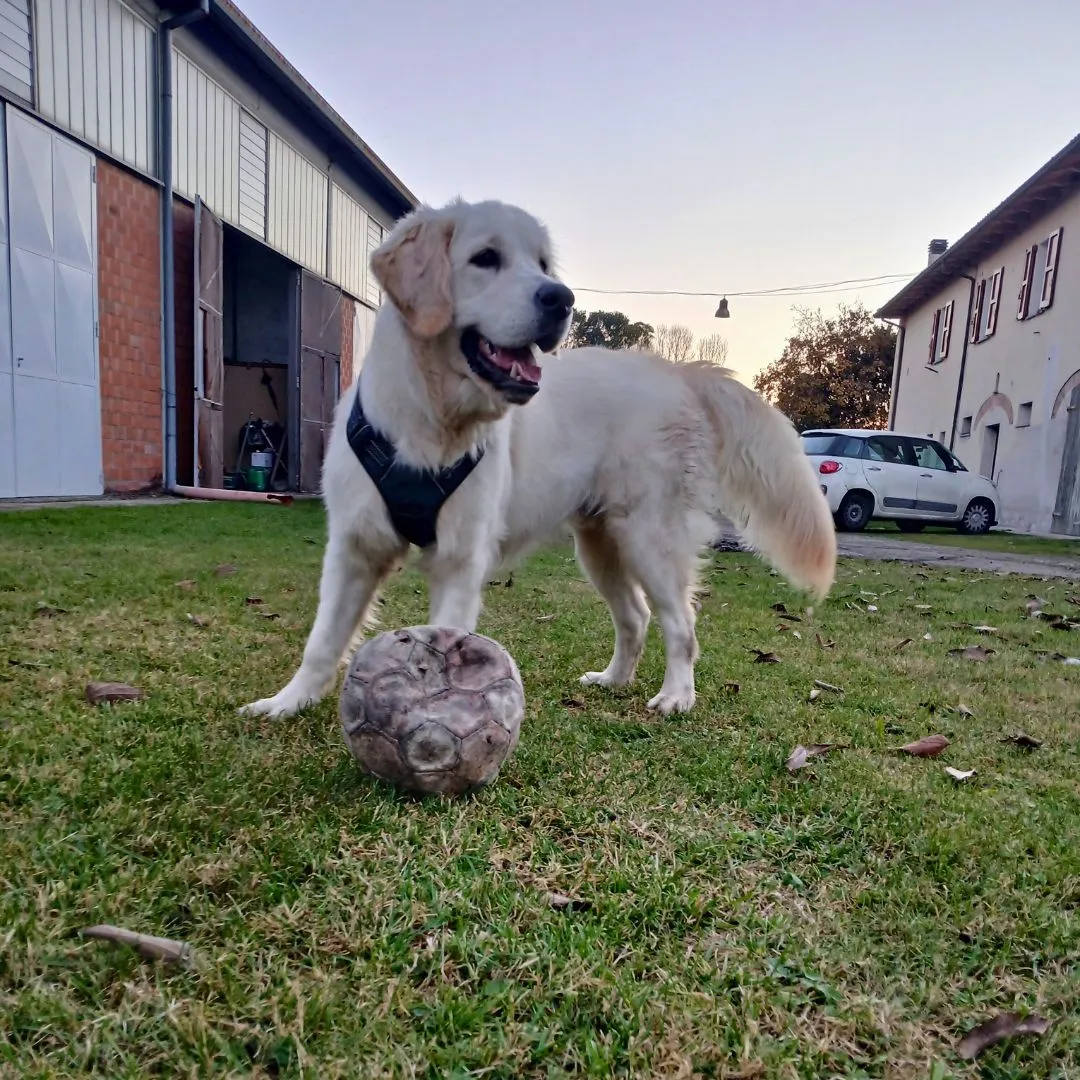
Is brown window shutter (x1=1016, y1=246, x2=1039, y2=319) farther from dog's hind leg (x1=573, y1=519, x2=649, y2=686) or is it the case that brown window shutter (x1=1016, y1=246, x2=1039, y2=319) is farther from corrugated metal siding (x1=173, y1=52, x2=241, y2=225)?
dog's hind leg (x1=573, y1=519, x2=649, y2=686)

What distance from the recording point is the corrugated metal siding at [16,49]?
7375 millimetres

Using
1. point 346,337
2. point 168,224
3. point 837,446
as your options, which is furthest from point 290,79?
point 837,446

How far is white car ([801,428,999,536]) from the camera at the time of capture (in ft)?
44.9

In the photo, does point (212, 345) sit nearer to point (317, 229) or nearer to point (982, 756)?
point (317, 229)

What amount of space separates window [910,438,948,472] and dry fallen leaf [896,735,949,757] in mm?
13072

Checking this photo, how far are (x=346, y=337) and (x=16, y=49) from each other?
29.0 ft

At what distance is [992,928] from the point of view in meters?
1.44

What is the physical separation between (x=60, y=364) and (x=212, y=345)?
262cm

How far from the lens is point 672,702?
2803 mm

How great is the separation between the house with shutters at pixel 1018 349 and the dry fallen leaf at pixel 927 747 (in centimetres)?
1551

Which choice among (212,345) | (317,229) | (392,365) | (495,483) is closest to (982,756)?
(495,483)

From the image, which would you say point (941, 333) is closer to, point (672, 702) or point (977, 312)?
point (977, 312)

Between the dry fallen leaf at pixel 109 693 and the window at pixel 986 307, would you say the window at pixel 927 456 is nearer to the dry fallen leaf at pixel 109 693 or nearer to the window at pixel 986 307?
the window at pixel 986 307

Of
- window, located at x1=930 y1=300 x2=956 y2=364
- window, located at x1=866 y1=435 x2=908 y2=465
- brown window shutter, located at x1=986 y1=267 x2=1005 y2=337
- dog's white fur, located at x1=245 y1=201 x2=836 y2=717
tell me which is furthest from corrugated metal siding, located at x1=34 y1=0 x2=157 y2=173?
window, located at x1=930 y1=300 x2=956 y2=364
